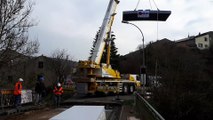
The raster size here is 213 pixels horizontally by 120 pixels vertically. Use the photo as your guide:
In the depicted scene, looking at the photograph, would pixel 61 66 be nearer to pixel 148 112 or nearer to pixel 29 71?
pixel 29 71

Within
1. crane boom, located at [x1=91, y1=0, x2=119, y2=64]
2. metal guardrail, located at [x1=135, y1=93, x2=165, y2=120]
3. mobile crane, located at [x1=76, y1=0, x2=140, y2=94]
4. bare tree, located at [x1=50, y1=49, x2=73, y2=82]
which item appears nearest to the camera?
metal guardrail, located at [x1=135, y1=93, x2=165, y2=120]

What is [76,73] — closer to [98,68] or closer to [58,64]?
[98,68]

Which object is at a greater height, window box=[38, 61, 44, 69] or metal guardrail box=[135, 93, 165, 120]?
window box=[38, 61, 44, 69]

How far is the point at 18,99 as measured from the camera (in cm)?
1947

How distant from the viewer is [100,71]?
33.7 m

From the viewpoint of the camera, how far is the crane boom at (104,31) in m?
33.1

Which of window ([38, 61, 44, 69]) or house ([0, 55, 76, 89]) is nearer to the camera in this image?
house ([0, 55, 76, 89])

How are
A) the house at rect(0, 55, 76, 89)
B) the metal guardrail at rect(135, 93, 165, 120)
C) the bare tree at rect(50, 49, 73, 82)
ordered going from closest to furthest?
1. the metal guardrail at rect(135, 93, 165, 120)
2. the house at rect(0, 55, 76, 89)
3. the bare tree at rect(50, 49, 73, 82)

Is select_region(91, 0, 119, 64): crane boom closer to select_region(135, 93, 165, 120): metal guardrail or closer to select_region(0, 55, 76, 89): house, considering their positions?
select_region(0, 55, 76, 89): house

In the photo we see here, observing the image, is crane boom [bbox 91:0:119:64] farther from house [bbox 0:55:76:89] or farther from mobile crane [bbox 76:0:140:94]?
house [bbox 0:55:76:89]

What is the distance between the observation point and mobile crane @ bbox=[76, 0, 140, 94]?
1298 inches

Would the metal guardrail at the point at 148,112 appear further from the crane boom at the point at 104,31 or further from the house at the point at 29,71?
the crane boom at the point at 104,31

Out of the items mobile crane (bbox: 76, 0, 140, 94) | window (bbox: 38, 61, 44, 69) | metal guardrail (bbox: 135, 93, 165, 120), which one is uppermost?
window (bbox: 38, 61, 44, 69)

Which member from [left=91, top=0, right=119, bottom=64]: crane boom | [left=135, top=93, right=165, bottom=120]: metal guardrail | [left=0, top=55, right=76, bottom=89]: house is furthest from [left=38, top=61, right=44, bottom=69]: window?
[left=135, top=93, right=165, bottom=120]: metal guardrail
